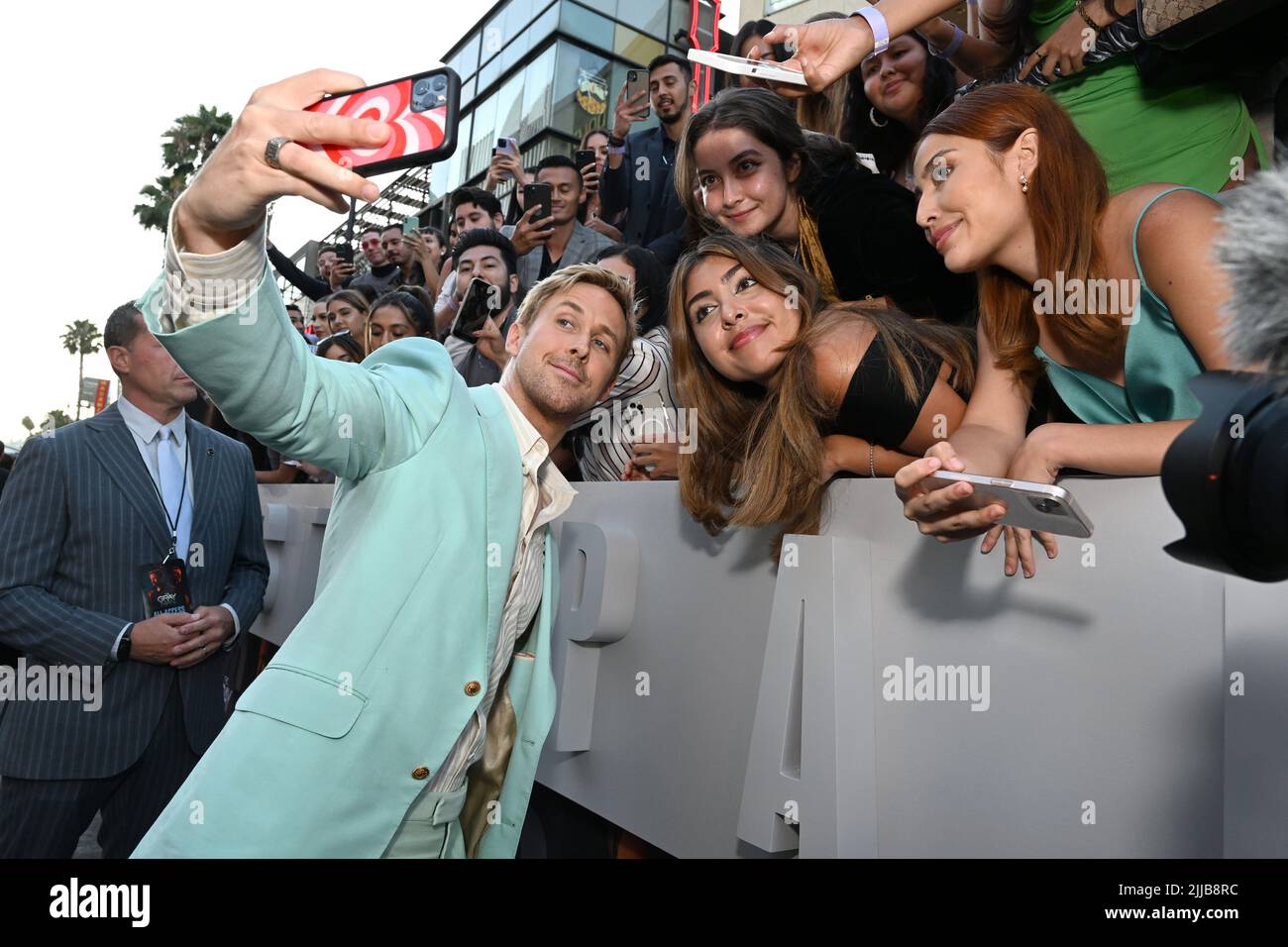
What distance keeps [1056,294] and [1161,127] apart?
747 millimetres

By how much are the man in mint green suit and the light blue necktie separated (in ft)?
5.07

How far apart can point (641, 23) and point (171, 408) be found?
1411 cm

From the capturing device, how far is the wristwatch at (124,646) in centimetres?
277

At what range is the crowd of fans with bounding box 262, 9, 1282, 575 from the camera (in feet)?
5.30

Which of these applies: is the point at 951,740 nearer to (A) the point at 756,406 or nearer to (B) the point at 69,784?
(A) the point at 756,406

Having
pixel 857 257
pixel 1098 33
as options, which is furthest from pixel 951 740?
pixel 1098 33

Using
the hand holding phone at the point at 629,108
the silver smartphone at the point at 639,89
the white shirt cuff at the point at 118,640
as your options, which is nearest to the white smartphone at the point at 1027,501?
the white shirt cuff at the point at 118,640

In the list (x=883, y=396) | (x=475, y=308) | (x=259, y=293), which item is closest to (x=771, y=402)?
(x=883, y=396)

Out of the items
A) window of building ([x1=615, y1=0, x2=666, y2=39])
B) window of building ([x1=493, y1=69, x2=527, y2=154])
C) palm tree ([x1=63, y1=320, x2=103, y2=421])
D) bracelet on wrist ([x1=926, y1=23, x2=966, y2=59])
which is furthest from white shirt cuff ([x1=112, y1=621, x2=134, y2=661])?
palm tree ([x1=63, y1=320, x2=103, y2=421])

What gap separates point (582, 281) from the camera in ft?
8.95

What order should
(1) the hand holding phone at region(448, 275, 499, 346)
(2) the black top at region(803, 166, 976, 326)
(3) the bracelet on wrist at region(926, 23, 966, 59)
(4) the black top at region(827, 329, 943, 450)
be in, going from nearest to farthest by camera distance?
(4) the black top at region(827, 329, 943, 450) → (2) the black top at region(803, 166, 976, 326) → (3) the bracelet on wrist at region(926, 23, 966, 59) → (1) the hand holding phone at region(448, 275, 499, 346)

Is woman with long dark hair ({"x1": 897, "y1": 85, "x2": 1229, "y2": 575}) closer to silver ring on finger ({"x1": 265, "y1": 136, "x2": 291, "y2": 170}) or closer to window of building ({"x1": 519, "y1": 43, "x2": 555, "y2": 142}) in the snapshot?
silver ring on finger ({"x1": 265, "y1": 136, "x2": 291, "y2": 170})

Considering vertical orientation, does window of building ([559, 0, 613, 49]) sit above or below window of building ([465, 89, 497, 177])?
above
